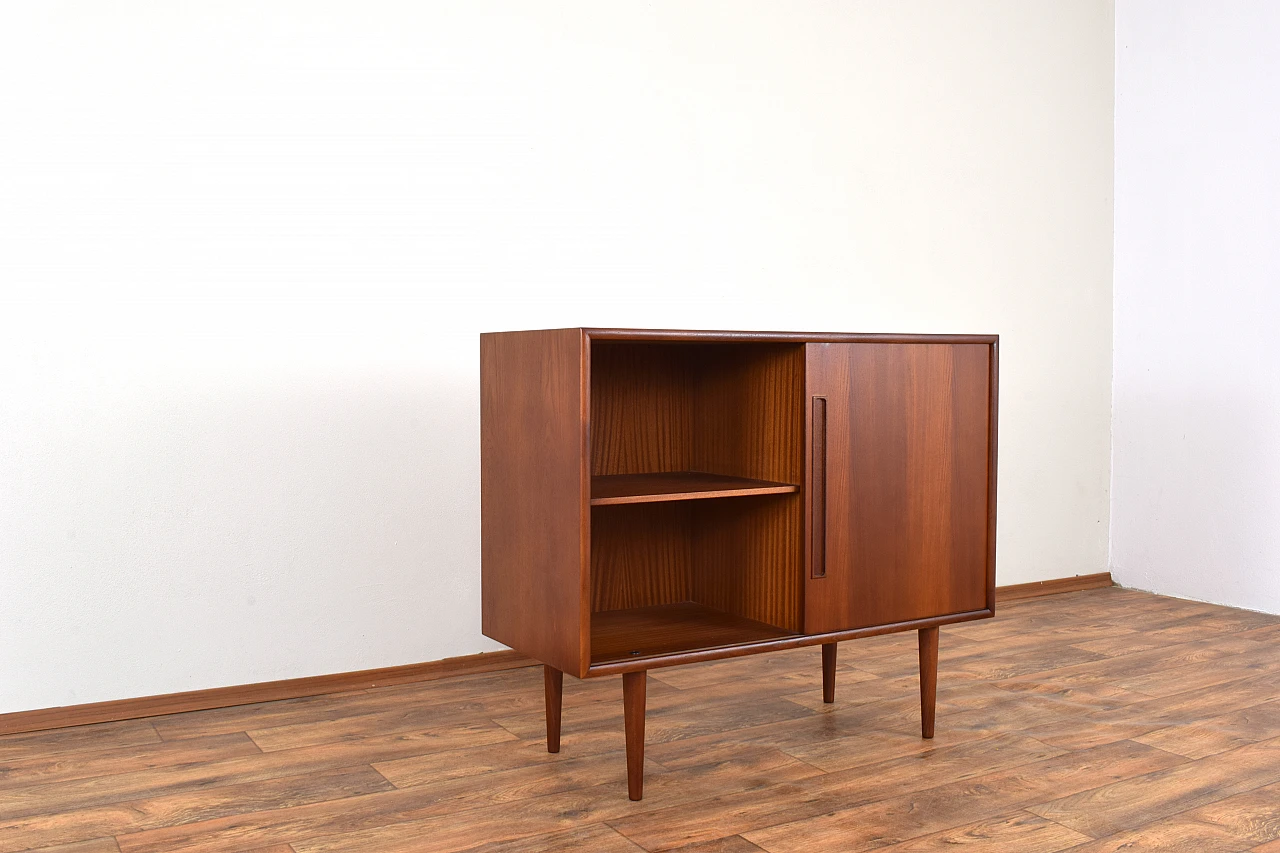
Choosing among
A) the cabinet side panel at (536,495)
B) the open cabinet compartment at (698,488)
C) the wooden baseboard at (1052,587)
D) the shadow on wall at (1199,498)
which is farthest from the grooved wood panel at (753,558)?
the shadow on wall at (1199,498)

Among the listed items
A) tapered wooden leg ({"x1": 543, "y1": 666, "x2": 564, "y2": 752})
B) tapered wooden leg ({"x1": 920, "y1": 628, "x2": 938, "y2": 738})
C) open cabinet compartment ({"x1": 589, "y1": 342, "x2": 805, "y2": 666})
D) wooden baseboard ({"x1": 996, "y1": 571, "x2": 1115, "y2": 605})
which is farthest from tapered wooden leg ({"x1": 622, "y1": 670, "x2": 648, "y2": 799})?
wooden baseboard ({"x1": 996, "y1": 571, "x2": 1115, "y2": 605})

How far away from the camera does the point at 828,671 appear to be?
261 cm

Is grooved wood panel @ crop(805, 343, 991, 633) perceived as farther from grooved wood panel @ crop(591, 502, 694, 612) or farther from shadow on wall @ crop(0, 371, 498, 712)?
shadow on wall @ crop(0, 371, 498, 712)

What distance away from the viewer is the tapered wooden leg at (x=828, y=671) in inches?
103

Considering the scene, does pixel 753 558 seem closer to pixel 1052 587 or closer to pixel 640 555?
pixel 640 555

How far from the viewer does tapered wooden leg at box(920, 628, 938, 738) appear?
2.36 m

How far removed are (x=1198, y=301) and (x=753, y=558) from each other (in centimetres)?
248

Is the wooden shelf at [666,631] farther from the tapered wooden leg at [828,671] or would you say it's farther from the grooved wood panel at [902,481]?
the tapered wooden leg at [828,671]

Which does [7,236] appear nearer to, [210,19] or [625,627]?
[210,19]

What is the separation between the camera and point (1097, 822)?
1918 millimetres

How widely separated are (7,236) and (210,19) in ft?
2.22

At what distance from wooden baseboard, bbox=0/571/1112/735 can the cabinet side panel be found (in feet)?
2.22

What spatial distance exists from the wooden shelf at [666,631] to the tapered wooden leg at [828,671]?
0.38 metres

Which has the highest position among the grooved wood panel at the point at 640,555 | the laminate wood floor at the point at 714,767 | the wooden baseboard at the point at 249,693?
the grooved wood panel at the point at 640,555
